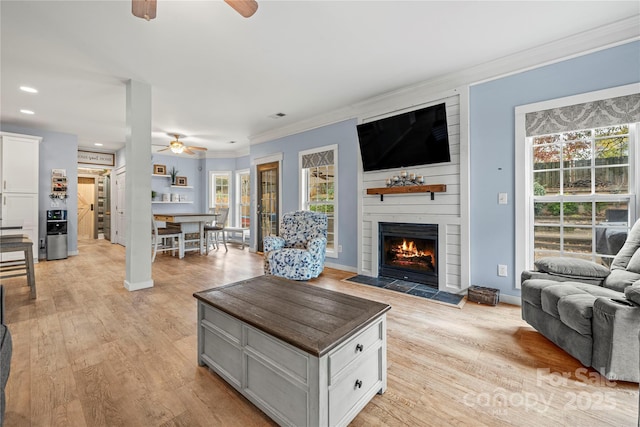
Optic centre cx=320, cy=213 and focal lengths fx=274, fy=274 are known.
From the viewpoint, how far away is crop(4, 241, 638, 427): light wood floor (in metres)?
1.42

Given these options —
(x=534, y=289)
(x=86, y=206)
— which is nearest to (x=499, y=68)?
(x=534, y=289)

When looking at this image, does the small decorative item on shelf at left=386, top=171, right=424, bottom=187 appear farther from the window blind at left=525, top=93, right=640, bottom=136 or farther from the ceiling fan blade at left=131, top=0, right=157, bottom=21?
the ceiling fan blade at left=131, top=0, right=157, bottom=21

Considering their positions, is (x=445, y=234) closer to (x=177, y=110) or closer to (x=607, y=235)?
(x=607, y=235)

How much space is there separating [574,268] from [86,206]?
12.2 metres

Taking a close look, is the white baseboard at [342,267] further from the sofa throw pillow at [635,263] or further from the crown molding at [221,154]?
the crown molding at [221,154]

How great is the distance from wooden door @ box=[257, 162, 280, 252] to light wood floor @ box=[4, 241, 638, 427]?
120 inches

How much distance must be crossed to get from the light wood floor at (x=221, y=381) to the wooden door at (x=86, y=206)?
7.54 metres

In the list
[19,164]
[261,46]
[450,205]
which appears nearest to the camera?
[261,46]

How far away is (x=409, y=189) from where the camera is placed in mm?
3648

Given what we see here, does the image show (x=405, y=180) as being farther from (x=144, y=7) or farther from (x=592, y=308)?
(x=144, y=7)

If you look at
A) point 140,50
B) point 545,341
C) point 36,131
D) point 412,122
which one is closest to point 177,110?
point 140,50

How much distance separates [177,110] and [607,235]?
18.9 ft

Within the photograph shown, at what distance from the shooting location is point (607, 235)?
2.57m

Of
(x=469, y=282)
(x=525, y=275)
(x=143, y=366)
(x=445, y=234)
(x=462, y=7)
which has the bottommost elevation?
(x=143, y=366)
